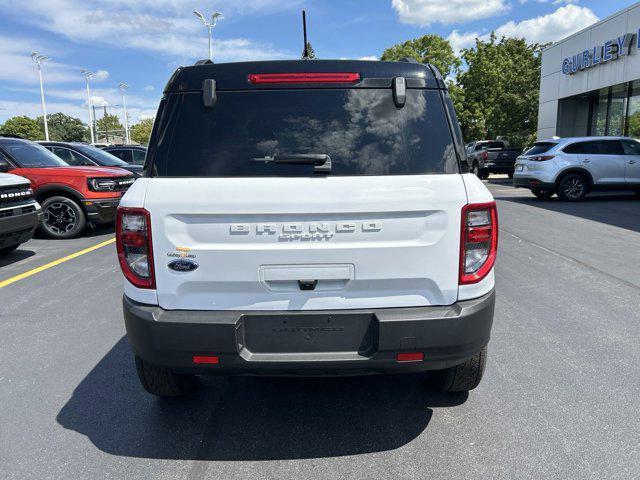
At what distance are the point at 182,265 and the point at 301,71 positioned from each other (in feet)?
3.82

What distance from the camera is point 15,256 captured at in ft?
26.1

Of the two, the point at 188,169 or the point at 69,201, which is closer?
the point at 188,169

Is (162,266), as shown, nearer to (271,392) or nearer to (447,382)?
(271,392)

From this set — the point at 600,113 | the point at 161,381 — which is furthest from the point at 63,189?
the point at 600,113

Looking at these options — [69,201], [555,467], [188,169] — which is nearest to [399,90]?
[188,169]

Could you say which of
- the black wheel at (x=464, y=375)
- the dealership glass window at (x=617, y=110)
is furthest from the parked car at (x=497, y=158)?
the black wheel at (x=464, y=375)

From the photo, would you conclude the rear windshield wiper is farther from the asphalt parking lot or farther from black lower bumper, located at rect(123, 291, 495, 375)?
the asphalt parking lot

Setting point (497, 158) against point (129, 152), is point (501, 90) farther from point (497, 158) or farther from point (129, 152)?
point (129, 152)

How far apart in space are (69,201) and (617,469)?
9.17 m

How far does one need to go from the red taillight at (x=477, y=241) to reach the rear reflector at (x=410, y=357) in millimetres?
413

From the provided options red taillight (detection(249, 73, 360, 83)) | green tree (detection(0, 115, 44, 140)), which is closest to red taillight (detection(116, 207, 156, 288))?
red taillight (detection(249, 73, 360, 83))

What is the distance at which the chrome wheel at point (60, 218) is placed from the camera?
367 inches

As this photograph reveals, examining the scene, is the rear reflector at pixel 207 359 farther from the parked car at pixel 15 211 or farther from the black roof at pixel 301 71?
the parked car at pixel 15 211

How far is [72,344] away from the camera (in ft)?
13.7
